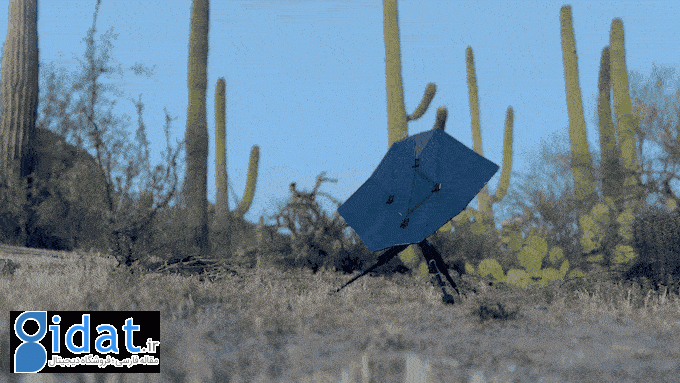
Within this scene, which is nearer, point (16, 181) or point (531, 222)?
point (531, 222)

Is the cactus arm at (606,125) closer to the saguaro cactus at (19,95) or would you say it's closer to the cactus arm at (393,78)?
the cactus arm at (393,78)

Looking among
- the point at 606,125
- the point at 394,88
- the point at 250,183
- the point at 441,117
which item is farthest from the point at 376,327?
the point at 250,183

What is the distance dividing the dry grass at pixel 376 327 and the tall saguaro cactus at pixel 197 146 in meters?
3.43

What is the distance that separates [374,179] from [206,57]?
5.91 meters

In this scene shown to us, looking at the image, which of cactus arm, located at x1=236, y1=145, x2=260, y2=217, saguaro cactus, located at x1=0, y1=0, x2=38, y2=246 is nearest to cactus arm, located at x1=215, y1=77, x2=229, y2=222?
cactus arm, located at x1=236, y1=145, x2=260, y2=217

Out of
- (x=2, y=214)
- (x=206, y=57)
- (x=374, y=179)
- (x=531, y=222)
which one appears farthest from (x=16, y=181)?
(x=531, y=222)

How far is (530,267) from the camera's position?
612cm

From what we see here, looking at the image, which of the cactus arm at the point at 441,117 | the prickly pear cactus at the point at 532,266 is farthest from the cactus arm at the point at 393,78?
the prickly pear cactus at the point at 532,266

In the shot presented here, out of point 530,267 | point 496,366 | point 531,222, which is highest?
point 531,222

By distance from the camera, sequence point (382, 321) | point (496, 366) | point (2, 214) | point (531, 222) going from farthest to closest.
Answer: point (2, 214), point (531, 222), point (382, 321), point (496, 366)

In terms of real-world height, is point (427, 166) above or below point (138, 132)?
below

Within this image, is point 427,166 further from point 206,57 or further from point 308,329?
point 206,57

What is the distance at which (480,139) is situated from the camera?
17484mm

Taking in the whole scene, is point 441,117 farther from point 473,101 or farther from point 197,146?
point 473,101
